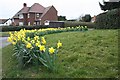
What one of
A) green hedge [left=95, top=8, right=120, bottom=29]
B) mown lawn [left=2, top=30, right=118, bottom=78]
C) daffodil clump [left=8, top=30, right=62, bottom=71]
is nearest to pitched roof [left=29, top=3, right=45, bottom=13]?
green hedge [left=95, top=8, right=120, bottom=29]

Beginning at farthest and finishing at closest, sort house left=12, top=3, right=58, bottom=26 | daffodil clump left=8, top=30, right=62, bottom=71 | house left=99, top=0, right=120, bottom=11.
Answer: house left=12, top=3, right=58, bottom=26, house left=99, top=0, right=120, bottom=11, daffodil clump left=8, top=30, right=62, bottom=71

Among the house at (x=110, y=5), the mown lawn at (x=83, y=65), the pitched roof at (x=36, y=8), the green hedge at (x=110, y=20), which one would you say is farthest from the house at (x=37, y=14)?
the mown lawn at (x=83, y=65)

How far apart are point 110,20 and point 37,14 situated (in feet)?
174

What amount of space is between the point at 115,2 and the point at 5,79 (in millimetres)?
19360

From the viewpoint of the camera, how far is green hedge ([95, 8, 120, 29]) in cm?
1827

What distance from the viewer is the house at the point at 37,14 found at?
70.1m

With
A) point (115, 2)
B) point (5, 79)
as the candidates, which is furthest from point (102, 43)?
point (115, 2)

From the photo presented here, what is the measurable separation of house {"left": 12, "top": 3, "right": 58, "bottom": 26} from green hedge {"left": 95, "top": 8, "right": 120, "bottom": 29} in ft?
155

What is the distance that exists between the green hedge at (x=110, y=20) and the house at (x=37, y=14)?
4712 cm

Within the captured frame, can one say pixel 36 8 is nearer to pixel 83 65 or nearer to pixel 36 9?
pixel 36 9

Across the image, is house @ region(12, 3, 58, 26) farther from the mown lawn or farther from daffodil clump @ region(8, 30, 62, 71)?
daffodil clump @ region(8, 30, 62, 71)

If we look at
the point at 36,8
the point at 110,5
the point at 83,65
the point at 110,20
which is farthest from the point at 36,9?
the point at 83,65

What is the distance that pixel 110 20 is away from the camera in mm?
19625

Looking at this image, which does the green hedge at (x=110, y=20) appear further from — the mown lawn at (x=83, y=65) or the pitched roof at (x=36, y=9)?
the pitched roof at (x=36, y=9)
